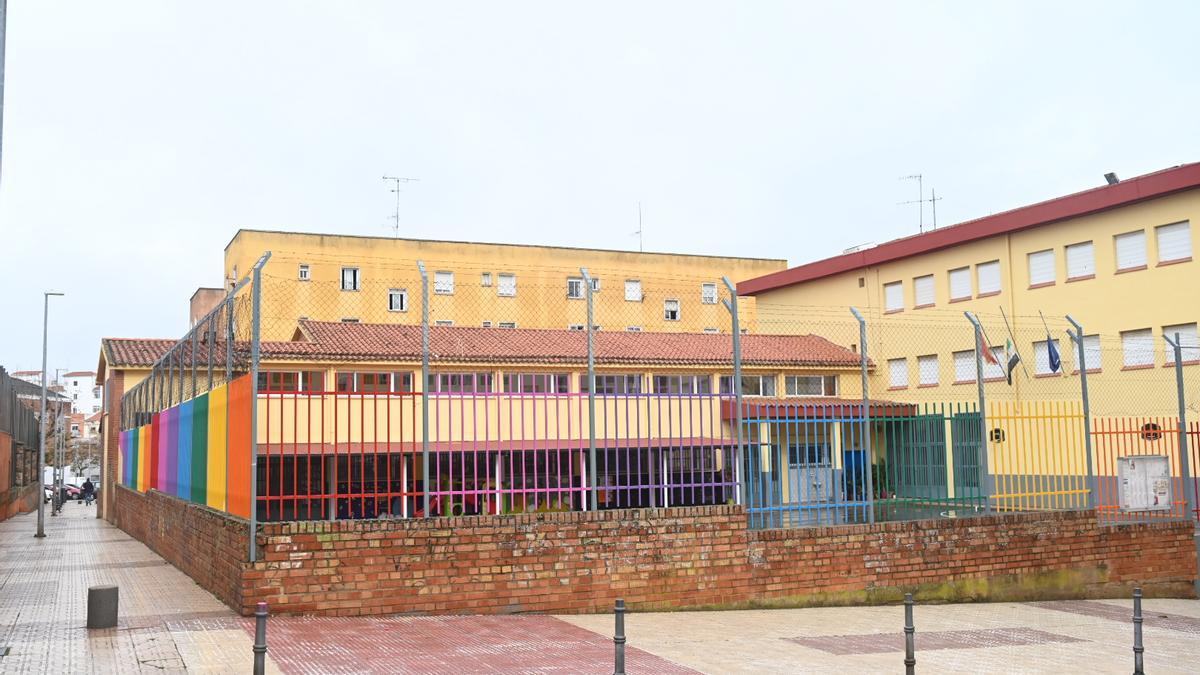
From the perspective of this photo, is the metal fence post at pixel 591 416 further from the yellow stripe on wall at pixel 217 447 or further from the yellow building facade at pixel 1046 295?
the yellow building facade at pixel 1046 295

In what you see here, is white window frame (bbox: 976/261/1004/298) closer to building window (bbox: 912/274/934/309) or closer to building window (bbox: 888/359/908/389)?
building window (bbox: 912/274/934/309)

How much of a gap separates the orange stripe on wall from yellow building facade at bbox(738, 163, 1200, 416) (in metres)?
18.2

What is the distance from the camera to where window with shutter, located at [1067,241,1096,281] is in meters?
26.8

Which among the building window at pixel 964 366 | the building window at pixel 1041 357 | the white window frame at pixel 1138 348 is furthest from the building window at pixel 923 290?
the white window frame at pixel 1138 348

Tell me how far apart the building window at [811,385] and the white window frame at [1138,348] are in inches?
→ 405

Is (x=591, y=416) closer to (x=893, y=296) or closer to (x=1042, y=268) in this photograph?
(x=1042, y=268)

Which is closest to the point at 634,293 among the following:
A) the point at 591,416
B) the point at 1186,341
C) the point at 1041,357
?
the point at 1041,357

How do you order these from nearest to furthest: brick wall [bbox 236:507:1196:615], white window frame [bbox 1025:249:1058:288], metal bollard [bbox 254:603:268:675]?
metal bollard [bbox 254:603:268:675] → brick wall [bbox 236:507:1196:615] → white window frame [bbox 1025:249:1058:288]

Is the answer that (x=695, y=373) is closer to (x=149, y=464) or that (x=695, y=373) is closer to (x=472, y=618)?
(x=149, y=464)

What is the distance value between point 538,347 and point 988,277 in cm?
1313

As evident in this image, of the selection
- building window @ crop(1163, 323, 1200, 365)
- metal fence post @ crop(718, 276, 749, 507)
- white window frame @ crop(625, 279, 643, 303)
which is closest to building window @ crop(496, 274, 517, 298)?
white window frame @ crop(625, 279, 643, 303)

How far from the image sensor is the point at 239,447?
12.2m

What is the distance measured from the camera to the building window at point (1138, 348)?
25.3 m

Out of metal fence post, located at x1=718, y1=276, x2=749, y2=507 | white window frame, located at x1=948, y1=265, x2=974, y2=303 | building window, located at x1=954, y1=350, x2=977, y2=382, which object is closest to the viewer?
metal fence post, located at x1=718, y1=276, x2=749, y2=507
